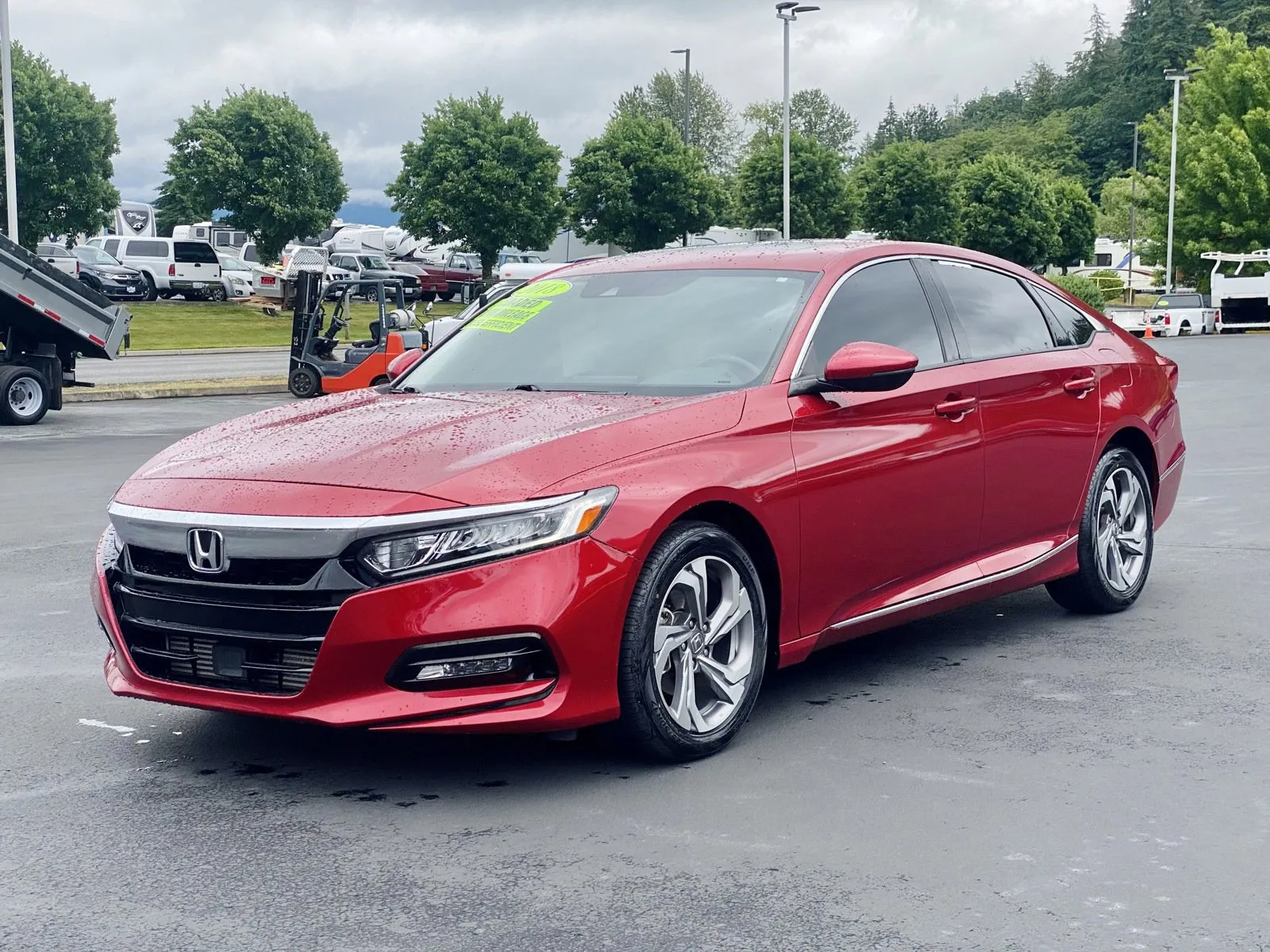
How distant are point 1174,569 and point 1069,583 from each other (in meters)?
1.48

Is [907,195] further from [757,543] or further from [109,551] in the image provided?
[109,551]

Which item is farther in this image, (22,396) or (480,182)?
(480,182)

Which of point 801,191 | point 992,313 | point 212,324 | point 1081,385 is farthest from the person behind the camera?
point 801,191

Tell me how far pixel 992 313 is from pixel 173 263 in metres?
46.7

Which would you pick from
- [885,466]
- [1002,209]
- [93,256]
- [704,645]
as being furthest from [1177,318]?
[704,645]

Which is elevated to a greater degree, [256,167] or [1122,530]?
[256,167]

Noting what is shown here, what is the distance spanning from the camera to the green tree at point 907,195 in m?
65.4

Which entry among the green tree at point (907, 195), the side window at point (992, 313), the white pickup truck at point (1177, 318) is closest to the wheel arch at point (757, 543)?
the side window at point (992, 313)

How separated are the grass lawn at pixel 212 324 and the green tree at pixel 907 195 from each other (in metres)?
21.8

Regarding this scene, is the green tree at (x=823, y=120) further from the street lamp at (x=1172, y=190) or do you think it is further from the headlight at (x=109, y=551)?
the headlight at (x=109, y=551)

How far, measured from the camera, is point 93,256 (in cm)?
4812

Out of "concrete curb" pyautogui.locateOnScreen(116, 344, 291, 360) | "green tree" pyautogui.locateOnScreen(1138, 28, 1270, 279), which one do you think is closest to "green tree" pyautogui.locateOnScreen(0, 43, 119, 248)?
"concrete curb" pyautogui.locateOnScreen(116, 344, 291, 360)

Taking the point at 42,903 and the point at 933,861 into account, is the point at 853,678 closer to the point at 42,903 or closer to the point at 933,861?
the point at 933,861

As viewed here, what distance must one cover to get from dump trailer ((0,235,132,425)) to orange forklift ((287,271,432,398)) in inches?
156
